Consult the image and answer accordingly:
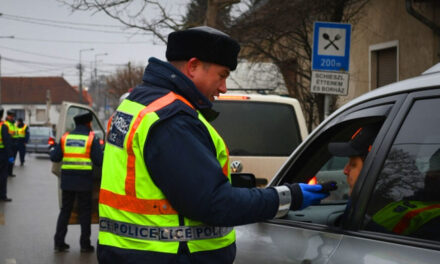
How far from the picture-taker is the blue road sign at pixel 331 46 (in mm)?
9656

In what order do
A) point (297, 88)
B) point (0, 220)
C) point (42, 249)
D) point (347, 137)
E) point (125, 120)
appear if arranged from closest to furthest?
point (125, 120) → point (347, 137) → point (42, 249) → point (0, 220) → point (297, 88)

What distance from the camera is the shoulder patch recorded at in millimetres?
2514

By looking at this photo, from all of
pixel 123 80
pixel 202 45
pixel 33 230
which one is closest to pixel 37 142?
pixel 33 230

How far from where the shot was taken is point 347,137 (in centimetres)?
348

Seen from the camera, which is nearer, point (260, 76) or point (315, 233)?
point (315, 233)

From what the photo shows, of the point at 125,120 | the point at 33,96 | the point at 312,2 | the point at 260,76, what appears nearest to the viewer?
the point at 125,120

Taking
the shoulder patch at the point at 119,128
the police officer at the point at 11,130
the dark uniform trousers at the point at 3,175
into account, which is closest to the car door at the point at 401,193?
the shoulder patch at the point at 119,128

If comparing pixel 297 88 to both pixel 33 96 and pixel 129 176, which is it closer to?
pixel 129 176

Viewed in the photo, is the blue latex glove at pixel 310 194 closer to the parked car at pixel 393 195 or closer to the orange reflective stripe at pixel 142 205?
the parked car at pixel 393 195

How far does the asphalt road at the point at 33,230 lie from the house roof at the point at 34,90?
Result: 250ft

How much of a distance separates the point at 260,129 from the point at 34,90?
8860 centimetres

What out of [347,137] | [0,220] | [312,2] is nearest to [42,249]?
[0,220]

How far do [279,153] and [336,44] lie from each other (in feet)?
8.34

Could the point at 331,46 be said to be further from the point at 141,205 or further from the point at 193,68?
the point at 141,205
